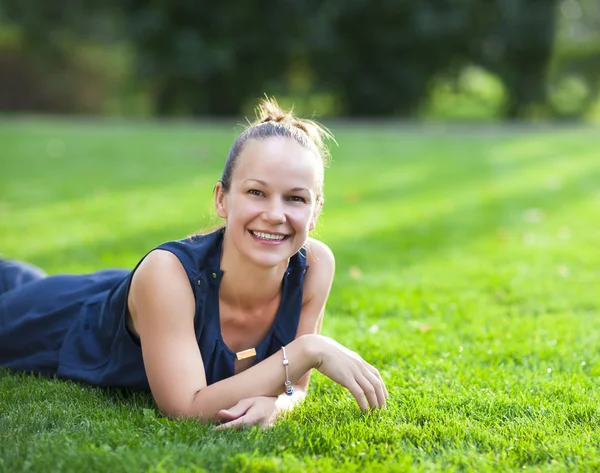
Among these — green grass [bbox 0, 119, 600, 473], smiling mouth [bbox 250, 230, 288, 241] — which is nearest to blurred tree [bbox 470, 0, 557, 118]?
green grass [bbox 0, 119, 600, 473]

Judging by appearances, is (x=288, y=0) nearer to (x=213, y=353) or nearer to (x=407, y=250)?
(x=407, y=250)

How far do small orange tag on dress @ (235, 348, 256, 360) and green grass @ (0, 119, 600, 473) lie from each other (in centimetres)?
28

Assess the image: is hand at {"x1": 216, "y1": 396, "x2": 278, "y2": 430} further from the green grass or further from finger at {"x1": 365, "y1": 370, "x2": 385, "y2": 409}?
finger at {"x1": 365, "y1": 370, "x2": 385, "y2": 409}

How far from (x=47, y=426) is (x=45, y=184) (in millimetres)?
6455

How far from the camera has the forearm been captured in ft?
8.81

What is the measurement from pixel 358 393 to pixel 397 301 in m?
1.87

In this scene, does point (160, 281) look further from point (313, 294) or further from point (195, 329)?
point (313, 294)

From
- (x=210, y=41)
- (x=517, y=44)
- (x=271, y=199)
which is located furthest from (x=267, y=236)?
(x=517, y=44)

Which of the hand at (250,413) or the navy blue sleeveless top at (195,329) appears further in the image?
the navy blue sleeveless top at (195,329)

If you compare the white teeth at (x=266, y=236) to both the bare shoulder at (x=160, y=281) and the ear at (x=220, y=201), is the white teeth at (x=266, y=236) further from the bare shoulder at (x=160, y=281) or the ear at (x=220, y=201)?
the bare shoulder at (x=160, y=281)

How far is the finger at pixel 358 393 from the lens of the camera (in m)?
2.70

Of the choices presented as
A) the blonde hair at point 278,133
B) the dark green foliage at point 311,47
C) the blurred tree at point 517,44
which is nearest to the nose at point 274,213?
the blonde hair at point 278,133

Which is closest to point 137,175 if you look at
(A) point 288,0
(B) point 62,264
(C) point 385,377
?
(B) point 62,264

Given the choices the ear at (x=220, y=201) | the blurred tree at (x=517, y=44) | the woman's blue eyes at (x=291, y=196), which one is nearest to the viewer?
the woman's blue eyes at (x=291, y=196)
